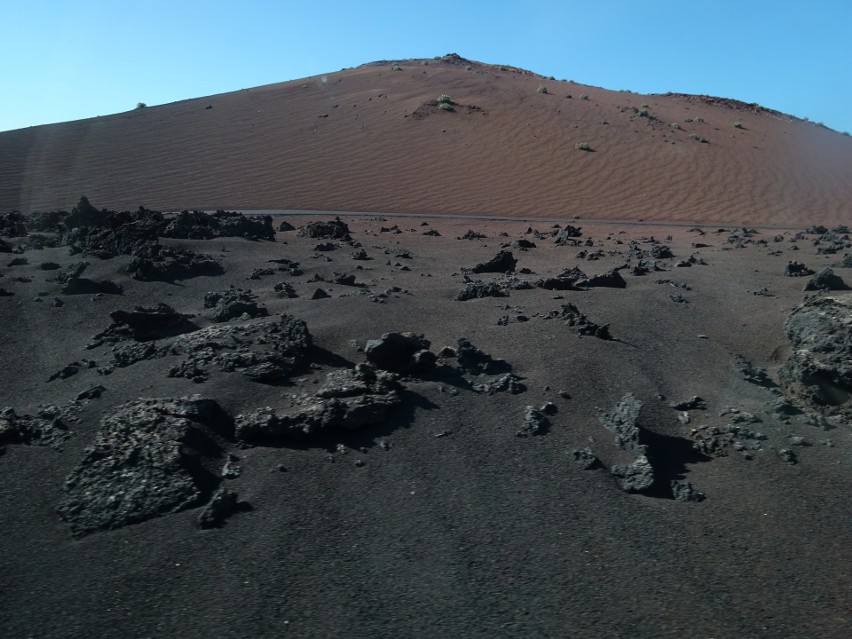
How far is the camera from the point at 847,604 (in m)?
2.87

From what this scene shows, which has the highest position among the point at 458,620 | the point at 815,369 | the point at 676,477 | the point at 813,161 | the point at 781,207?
the point at 813,161

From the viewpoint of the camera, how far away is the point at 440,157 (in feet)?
82.7

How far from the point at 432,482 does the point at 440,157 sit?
22.5 meters

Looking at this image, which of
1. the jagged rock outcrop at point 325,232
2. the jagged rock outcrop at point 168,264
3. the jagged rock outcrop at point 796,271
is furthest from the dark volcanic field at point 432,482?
the jagged rock outcrop at point 325,232

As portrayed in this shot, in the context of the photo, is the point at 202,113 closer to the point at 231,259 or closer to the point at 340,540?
the point at 231,259

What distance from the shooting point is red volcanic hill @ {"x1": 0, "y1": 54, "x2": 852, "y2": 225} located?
21.1 meters

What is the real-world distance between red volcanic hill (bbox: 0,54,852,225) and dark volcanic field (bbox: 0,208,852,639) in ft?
47.7

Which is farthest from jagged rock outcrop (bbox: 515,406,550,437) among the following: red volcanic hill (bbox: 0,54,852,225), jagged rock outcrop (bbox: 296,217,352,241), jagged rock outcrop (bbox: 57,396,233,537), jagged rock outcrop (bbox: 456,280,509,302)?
red volcanic hill (bbox: 0,54,852,225)

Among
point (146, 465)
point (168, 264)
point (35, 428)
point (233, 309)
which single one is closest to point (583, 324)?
point (233, 309)

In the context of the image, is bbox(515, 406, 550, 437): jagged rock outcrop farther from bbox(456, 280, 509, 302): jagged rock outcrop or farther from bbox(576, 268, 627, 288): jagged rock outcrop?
bbox(576, 268, 627, 288): jagged rock outcrop

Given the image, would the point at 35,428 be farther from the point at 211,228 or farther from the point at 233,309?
the point at 211,228

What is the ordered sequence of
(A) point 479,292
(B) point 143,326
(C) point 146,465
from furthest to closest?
(A) point 479,292 → (B) point 143,326 → (C) point 146,465

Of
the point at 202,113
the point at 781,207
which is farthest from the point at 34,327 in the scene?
the point at 202,113

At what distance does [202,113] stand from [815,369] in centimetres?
3261
